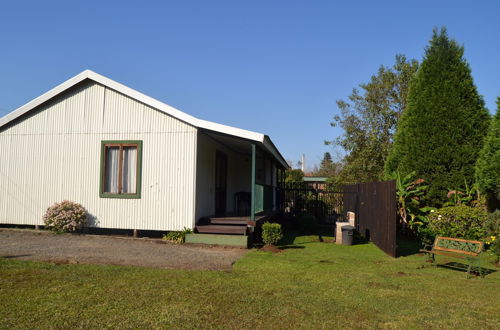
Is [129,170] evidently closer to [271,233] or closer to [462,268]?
[271,233]

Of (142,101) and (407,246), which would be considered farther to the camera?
(407,246)

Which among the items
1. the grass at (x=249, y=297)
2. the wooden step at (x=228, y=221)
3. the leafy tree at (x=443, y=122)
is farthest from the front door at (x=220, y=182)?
the leafy tree at (x=443, y=122)

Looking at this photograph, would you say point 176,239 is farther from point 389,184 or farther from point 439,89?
point 439,89

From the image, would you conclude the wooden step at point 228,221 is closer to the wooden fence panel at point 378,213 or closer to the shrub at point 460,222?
the wooden fence panel at point 378,213

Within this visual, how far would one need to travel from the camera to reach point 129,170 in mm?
10609

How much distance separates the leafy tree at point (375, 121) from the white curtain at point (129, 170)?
12413mm

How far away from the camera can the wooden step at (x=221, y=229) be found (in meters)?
9.70

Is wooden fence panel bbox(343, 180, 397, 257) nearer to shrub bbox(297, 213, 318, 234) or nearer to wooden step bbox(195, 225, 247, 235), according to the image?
shrub bbox(297, 213, 318, 234)

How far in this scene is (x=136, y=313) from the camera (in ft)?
14.3

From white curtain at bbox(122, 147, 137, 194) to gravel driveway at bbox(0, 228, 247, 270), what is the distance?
1.39 meters

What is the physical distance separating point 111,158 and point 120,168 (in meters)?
0.44

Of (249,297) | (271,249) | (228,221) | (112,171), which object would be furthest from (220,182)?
(249,297)

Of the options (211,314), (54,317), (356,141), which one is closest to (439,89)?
(356,141)

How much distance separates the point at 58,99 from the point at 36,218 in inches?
141
